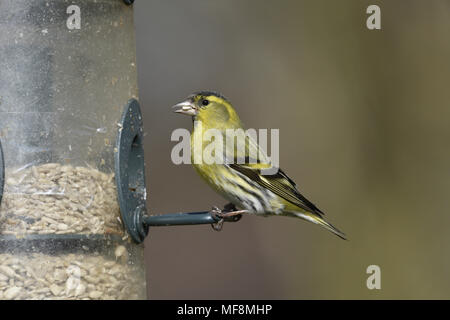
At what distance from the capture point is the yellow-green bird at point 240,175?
671cm

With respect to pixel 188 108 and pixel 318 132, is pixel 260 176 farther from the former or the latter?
pixel 318 132

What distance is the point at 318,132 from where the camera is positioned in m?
12.5

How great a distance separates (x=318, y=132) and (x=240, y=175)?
5.91m

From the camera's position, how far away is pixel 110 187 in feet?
19.6

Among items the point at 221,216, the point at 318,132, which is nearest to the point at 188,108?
the point at 221,216

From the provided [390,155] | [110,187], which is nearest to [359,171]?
[390,155]

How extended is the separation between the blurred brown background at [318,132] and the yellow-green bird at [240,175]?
405 cm

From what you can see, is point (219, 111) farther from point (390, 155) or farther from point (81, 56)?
point (390, 155)

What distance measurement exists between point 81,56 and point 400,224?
23.7ft

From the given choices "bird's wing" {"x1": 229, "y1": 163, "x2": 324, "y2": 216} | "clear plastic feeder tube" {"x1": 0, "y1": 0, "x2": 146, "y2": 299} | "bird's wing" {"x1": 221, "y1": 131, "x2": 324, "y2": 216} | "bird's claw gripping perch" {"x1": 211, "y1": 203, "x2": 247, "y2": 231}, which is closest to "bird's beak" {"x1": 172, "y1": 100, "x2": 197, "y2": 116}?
"bird's wing" {"x1": 221, "y1": 131, "x2": 324, "y2": 216}

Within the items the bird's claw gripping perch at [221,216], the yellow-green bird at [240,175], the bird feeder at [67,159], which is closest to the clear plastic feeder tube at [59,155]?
the bird feeder at [67,159]

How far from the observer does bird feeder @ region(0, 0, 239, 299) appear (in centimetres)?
553

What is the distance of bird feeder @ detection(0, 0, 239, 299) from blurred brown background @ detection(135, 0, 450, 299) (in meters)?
4.96

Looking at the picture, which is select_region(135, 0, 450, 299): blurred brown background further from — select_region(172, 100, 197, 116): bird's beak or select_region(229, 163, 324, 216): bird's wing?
select_region(229, 163, 324, 216): bird's wing
